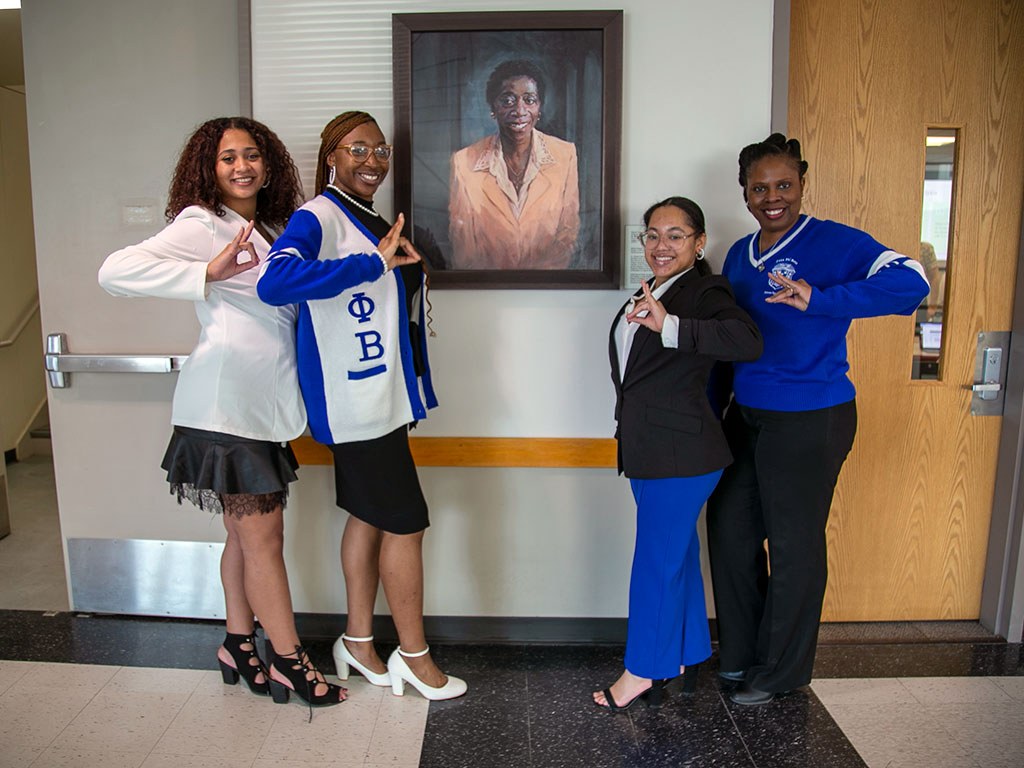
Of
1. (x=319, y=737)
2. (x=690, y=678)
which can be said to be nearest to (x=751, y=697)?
(x=690, y=678)

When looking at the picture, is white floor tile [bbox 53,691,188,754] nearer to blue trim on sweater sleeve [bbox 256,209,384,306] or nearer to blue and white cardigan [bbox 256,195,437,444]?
blue and white cardigan [bbox 256,195,437,444]

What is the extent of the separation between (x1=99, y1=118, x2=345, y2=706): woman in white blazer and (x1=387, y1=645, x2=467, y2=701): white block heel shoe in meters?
0.38

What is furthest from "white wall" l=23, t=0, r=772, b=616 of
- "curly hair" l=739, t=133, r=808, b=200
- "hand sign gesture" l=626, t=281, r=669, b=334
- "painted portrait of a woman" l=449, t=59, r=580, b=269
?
"hand sign gesture" l=626, t=281, r=669, b=334

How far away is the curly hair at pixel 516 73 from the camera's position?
226 cm

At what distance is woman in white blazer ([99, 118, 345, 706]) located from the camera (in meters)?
1.87

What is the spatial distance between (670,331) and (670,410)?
0.24 m

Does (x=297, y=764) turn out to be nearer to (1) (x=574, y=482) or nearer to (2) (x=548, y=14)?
(1) (x=574, y=482)

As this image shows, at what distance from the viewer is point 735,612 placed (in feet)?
7.32

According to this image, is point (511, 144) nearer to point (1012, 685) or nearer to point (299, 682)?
point (299, 682)

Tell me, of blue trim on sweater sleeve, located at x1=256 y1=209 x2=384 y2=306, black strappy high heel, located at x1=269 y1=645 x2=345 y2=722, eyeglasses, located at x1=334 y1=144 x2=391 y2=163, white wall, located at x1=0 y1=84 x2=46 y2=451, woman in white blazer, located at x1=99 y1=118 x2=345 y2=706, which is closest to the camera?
blue trim on sweater sleeve, located at x1=256 y1=209 x2=384 y2=306

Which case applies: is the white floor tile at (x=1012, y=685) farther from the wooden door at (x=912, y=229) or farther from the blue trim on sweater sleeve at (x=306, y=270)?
the blue trim on sweater sleeve at (x=306, y=270)

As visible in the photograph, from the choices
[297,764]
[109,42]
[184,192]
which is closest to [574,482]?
[297,764]

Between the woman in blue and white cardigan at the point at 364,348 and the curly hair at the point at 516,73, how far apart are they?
49 cm

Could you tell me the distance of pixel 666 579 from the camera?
2035mm
